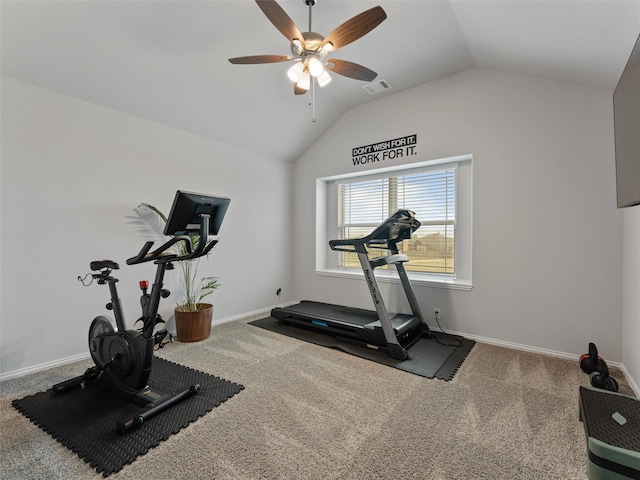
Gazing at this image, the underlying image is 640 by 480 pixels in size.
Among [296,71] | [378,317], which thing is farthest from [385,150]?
[378,317]

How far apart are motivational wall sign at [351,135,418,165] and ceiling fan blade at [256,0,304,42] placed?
2058mm

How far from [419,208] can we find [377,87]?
5.27 ft

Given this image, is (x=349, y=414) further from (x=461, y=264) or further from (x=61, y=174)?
(x=61, y=174)

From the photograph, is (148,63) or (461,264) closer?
(148,63)

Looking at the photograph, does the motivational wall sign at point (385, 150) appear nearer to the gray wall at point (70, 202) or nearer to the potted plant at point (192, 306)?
the gray wall at point (70, 202)

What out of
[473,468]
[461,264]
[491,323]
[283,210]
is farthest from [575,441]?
[283,210]

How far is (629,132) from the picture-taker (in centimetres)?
137

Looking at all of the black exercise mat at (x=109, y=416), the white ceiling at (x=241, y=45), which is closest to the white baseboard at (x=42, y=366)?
the black exercise mat at (x=109, y=416)

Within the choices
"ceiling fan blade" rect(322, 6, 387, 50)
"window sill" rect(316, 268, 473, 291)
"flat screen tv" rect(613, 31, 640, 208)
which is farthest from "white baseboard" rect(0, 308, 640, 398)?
"ceiling fan blade" rect(322, 6, 387, 50)

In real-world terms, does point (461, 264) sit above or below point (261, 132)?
below

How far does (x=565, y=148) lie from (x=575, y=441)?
2.42 m

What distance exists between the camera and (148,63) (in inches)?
108

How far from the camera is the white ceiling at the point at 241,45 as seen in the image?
2113 millimetres

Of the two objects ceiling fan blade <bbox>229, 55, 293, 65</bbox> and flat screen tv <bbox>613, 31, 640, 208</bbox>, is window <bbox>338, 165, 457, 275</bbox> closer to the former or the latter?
flat screen tv <bbox>613, 31, 640, 208</bbox>
